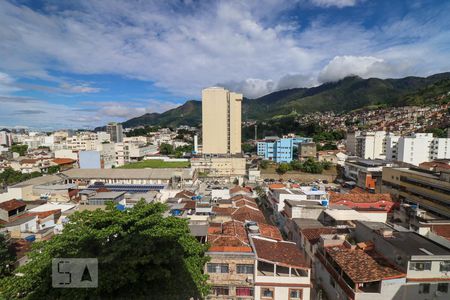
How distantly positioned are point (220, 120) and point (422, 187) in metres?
30.5

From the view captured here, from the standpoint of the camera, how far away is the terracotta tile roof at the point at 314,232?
11553 millimetres

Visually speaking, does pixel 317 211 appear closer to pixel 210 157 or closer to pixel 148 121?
pixel 210 157

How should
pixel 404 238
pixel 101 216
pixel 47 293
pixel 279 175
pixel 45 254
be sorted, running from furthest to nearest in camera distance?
pixel 279 175 < pixel 404 238 < pixel 101 216 < pixel 45 254 < pixel 47 293

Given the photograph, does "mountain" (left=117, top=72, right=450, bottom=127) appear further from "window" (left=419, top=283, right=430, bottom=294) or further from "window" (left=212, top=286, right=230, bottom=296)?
"window" (left=212, top=286, right=230, bottom=296)

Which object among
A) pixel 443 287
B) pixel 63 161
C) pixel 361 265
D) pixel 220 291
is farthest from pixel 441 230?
pixel 63 161

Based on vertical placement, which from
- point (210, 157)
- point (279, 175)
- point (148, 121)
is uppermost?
point (148, 121)

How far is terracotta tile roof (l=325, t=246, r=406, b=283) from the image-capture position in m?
7.82

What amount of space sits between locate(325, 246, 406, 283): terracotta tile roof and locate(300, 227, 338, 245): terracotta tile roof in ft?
5.65

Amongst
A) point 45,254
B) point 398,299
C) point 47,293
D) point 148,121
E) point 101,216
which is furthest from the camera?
point 148,121

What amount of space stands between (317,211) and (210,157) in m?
25.3

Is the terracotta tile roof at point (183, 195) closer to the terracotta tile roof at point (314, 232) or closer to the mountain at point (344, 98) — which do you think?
the terracotta tile roof at point (314, 232)

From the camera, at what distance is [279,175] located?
35.8 metres

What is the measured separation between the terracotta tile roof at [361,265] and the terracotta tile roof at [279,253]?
1341 millimetres

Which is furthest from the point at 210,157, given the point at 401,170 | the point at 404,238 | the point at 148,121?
the point at 148,121
